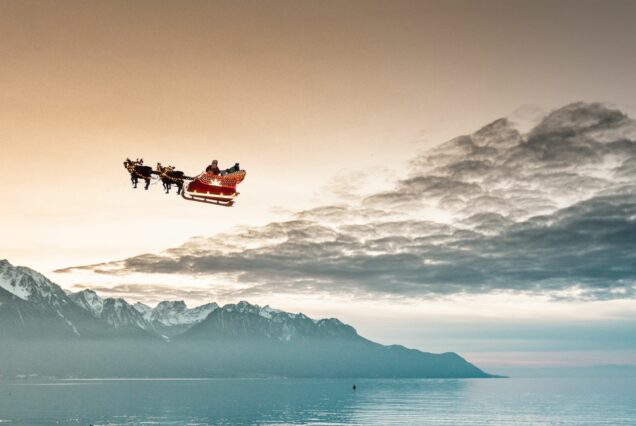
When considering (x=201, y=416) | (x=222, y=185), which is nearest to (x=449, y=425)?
(x=201, y=416)

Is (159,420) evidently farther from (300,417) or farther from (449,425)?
(449,425)
